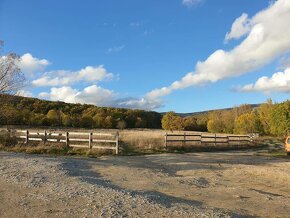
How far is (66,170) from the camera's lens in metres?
14.5

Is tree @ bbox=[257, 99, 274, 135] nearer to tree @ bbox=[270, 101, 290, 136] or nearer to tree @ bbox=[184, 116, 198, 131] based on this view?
tree @ bbox=[270, 101, 290, 136]

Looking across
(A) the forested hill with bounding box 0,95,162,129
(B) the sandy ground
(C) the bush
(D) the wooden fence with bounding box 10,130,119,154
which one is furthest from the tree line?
(B) the sandy ground

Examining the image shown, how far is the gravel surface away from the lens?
7918mm

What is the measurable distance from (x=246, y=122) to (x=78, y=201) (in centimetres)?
8994

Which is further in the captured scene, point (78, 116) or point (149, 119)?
point (149, 119)

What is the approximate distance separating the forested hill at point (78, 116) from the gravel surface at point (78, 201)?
2206 inches

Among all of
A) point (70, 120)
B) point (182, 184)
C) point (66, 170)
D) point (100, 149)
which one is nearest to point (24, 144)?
point (100, 149)

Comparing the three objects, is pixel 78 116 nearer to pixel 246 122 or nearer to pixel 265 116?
pixel 246 122

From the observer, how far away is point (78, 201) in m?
8.95

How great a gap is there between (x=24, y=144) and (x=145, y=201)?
1983cm

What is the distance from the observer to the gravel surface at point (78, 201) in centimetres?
792

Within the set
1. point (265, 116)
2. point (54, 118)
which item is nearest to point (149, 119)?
point (265, 116)

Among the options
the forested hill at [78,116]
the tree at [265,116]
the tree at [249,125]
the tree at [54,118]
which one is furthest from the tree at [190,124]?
the tree at [54,118]

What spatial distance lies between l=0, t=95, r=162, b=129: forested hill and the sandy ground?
176 ft
